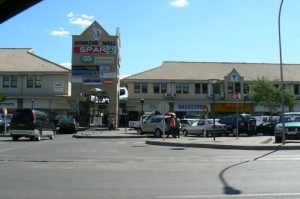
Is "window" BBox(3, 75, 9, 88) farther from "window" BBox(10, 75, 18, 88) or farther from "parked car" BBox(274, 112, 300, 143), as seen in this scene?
"parked car" BBox(274, 112, 300, 143)

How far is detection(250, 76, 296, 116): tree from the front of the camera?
67.8 meters

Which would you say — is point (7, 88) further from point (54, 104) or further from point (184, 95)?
point (184, 95)

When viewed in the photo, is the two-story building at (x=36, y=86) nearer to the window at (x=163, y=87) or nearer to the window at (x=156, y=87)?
the window at (x=156, y=87)

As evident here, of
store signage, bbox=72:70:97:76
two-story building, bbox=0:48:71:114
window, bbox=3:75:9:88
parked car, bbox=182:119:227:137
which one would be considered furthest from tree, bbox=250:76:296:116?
window, bbox=3:75:9:88

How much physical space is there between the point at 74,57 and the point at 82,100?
6.35 m

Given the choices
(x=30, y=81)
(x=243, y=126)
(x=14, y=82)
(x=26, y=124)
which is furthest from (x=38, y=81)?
(x=243, y=126)

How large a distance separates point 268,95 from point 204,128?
30289 mm

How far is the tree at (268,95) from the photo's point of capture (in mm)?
67750

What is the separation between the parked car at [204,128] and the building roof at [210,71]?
27.2m

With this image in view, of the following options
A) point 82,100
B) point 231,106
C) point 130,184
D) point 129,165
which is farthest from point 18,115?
point 231,106

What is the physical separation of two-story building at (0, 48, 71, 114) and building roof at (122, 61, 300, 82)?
8721 mm

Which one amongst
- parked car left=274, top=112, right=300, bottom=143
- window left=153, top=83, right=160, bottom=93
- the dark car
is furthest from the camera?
window left=153, top=83, right=160, bottom=93

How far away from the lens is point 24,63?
69688mm

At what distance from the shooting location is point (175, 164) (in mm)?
17484
